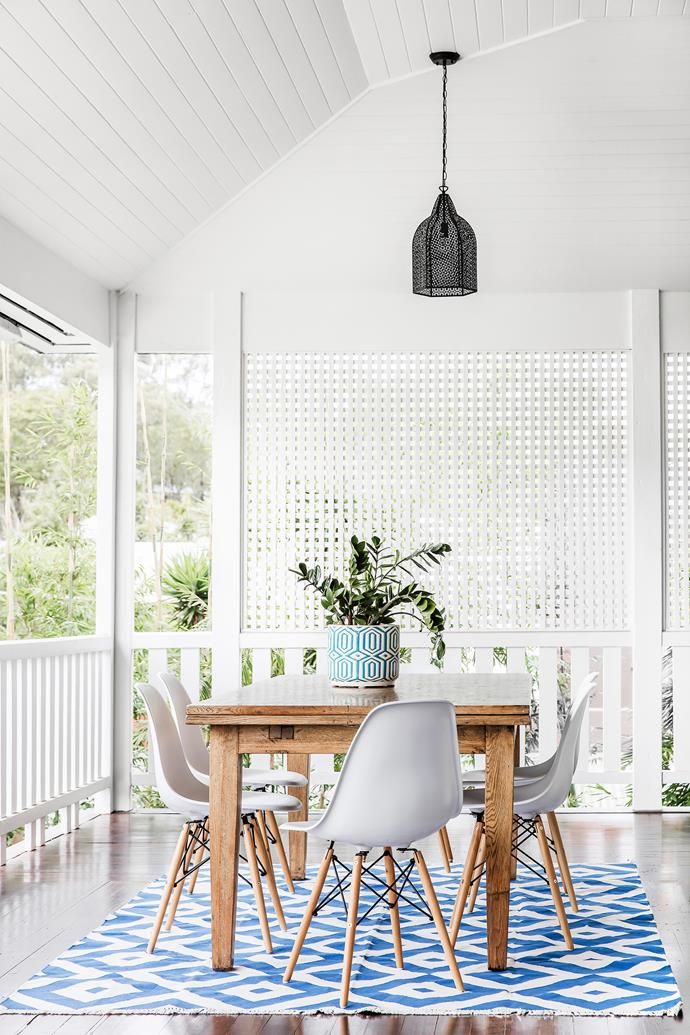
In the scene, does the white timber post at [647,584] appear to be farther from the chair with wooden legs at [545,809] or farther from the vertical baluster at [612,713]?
the chair with wooden legs at [545,809]

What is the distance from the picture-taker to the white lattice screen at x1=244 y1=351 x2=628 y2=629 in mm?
6164

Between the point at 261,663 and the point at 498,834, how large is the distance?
2893mm

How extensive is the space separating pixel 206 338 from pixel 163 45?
2024 mm

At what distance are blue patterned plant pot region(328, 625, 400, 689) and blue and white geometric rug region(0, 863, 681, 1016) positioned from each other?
782 mm

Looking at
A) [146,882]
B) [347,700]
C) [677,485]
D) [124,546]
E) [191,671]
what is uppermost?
[677,485]

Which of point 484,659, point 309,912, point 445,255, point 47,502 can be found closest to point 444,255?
point 445,255

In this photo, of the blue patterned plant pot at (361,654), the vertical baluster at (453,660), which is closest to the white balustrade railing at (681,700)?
the vertical baluster at (453,660)

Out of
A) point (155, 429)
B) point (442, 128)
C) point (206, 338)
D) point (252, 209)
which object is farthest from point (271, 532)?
point (155, 429)

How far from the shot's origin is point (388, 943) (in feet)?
12.1

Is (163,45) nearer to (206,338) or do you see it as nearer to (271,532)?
(206,338)

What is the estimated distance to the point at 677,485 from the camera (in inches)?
243

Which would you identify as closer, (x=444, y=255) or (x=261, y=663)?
(x=444, y=255)

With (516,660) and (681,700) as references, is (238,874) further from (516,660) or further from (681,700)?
(681,700)

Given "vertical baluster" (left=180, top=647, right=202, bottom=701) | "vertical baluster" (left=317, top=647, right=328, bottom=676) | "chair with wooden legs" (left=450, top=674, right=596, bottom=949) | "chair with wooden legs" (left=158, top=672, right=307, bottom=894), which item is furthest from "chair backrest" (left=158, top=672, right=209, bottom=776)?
"vertical baluster" (left=317, top=647, right=328, bottom=676)
